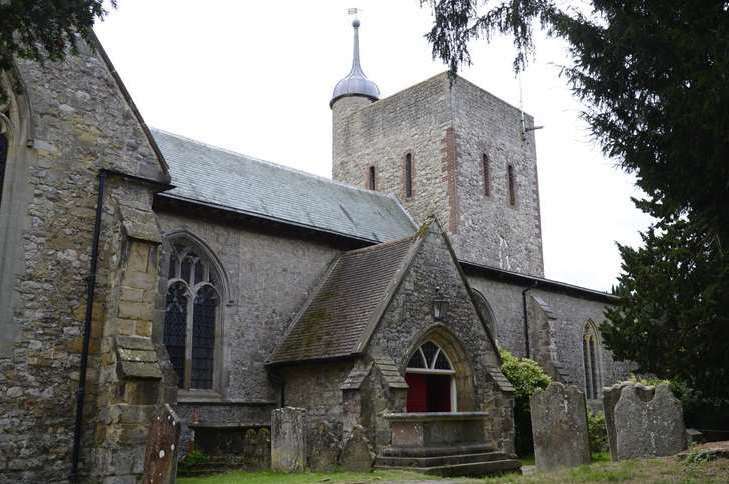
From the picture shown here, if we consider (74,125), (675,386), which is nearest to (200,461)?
(74,125)

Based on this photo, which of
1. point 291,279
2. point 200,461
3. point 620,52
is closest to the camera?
point 620,52

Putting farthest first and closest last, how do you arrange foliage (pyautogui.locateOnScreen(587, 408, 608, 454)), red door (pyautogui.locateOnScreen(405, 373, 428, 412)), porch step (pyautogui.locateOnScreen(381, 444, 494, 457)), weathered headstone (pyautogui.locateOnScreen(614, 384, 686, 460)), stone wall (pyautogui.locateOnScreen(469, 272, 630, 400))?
1. stone wall (pyautogui.locateOnScreen(469, 272, 630, 400))
2. foliage (pyautogui.locateOnScreen(587, 408, 608, 454))
3. red door (pyautogui.locateOnScreen(405, 373, 428, 412))
4. porch step (pyautogui.locateOnScreen(381, 444, 494, 457))
5. weathered headstone (pyautogui.locateOnScreen(614, 384, 686, 460))

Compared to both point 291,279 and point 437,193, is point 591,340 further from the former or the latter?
point 291,279

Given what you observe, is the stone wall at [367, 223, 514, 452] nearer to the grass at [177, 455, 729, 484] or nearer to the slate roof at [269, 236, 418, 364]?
the slate roof at [269, 236, 418, 364]

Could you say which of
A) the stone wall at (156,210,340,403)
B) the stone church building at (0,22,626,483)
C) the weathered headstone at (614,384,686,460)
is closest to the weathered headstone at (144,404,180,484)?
the stone church building at (0,22,626,483)

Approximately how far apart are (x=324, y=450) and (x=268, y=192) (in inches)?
358

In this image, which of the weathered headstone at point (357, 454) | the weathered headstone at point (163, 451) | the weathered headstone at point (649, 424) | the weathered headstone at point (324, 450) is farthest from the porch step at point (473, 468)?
the weathered headstone at point (163, 451)

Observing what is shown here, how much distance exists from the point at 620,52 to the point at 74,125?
8758 millimetres

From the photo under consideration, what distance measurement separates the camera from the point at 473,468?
43.1ft

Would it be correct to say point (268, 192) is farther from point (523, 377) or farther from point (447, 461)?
→ point (447, 461)

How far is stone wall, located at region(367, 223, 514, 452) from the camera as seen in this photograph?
626 inches

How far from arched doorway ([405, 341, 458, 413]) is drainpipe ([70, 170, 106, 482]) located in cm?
731

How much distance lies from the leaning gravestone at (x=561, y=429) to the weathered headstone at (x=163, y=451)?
20.2 feet

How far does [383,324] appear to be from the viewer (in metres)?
15.2
